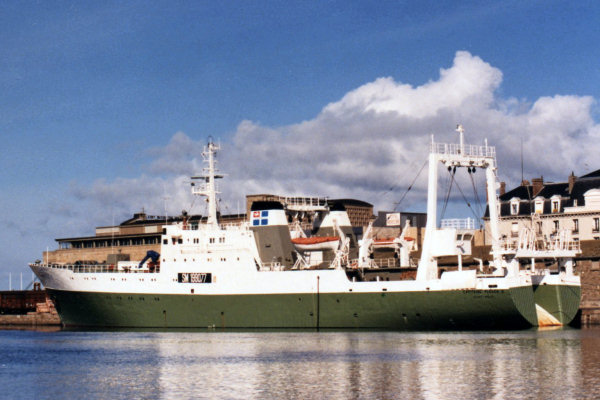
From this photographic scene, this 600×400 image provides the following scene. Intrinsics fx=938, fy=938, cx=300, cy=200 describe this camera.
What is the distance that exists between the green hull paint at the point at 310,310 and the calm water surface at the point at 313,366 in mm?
1515

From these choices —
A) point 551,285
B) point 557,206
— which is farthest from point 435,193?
point 557,206

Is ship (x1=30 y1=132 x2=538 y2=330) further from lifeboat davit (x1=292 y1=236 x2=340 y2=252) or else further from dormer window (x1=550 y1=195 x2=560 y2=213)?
dormer window (x1=550 y1=195 x2=560 y2=213)

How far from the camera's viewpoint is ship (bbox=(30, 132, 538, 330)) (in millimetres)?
48875

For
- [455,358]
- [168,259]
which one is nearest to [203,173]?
[168,259]

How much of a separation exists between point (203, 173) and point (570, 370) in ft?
105

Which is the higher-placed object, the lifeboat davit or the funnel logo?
the funnel logo

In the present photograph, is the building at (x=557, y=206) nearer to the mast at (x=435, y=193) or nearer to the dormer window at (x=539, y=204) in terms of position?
the dormer window at (x=539, y=204)

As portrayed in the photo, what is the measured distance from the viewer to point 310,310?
52031mm

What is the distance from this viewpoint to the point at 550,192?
77.9m

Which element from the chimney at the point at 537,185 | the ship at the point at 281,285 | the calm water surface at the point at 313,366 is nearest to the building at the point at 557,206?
the chimney at the point at 537,185

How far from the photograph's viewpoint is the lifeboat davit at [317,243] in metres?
55.5

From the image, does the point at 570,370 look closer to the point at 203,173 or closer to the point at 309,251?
the point at 309,251

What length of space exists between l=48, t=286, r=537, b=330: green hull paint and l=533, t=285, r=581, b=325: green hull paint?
98cm

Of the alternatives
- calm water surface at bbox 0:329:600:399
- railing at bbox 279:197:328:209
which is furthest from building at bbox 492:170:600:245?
calm water surface at bbox 0:329:600:399
